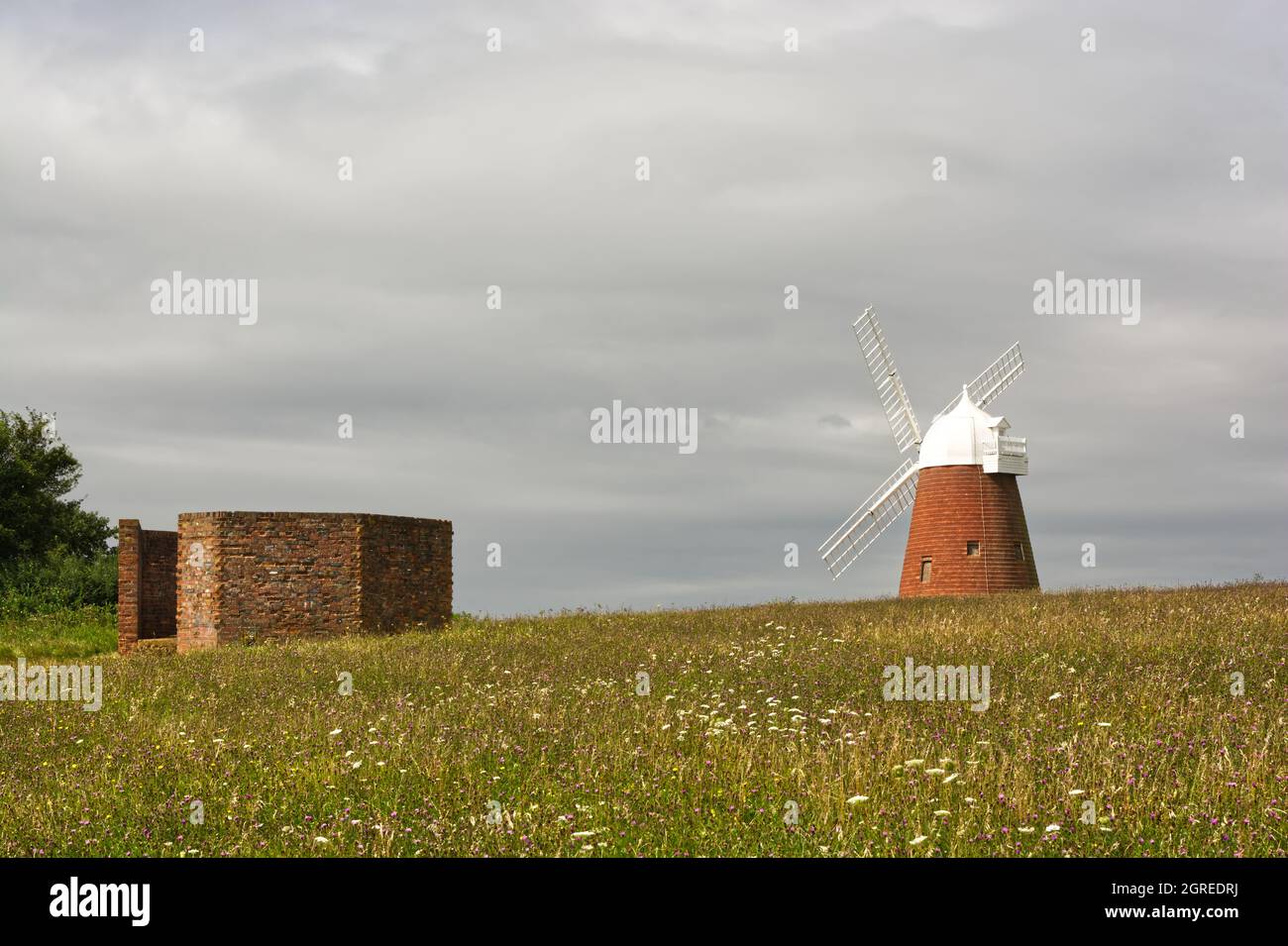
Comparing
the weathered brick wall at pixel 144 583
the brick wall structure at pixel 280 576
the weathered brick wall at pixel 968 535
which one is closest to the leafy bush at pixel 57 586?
the weathered brick wall at pixel 144 583

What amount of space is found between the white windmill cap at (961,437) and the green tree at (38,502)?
31817mm

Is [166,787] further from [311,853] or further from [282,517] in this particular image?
[282,517]

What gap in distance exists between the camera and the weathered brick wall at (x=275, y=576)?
24109mm

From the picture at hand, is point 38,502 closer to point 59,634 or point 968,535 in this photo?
point 59,634

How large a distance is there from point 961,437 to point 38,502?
3535 cm

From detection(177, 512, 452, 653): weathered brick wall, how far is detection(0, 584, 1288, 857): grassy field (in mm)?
7807

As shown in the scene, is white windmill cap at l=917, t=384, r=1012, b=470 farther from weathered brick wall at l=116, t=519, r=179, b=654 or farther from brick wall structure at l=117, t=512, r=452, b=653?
weathered brick wall at l=116, t=519, r=179, b=654

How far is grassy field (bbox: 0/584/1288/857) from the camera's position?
22.7 feet

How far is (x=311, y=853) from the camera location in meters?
6.79

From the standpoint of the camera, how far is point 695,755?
29.4 feet
